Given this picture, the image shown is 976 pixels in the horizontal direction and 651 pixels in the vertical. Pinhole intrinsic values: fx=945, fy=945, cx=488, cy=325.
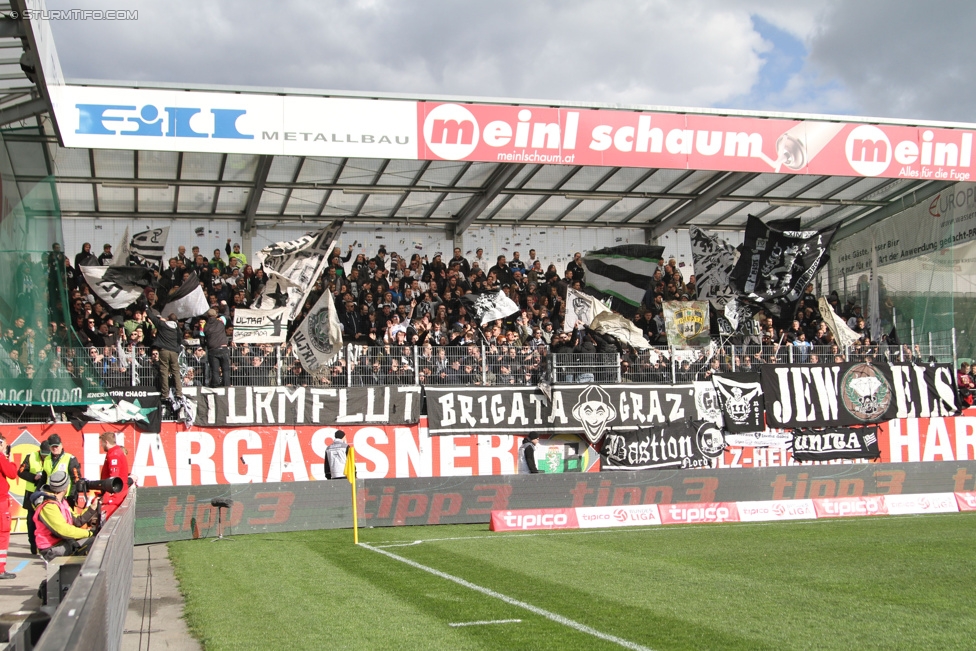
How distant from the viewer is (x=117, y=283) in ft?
72.5

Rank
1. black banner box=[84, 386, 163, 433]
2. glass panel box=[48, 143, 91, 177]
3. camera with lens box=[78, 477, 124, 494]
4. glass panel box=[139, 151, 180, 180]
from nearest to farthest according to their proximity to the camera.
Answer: camera with lens box=[78, 477, 124, 494]
black banner box=[84, 386, 163, 433]
glass panel box=[48, 143, 91, 177]
glass panel box=[139, 151, 180, 180]

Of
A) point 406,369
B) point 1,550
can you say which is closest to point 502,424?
point 406,369

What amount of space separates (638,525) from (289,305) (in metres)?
9.75

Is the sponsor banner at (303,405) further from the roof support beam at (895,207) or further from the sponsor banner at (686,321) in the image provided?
the roof support beam at (895,207)

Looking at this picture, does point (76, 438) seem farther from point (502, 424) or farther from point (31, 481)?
point (502, 424)

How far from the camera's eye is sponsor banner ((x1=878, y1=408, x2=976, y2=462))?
85.9ft

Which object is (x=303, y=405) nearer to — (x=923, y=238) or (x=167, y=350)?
(x=167, y=350)

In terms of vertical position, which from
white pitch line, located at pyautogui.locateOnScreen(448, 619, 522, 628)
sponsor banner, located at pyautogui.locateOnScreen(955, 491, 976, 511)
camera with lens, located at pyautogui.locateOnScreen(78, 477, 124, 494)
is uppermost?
camera with lens, located at pyautogui.locateOnScreen(78, 477, 124, 494)

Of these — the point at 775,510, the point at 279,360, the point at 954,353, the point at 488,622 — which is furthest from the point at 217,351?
the point at 954,353

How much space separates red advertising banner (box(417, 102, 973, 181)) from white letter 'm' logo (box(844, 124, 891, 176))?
27 mm

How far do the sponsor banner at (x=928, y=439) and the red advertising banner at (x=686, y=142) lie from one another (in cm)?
677

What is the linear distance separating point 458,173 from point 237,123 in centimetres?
643

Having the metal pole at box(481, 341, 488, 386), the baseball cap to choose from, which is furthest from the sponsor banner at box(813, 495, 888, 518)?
the baseball cap

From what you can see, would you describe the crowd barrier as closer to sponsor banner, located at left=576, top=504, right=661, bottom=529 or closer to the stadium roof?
sponsor banner, located at left=576, top=504, right=661, bottom=529
